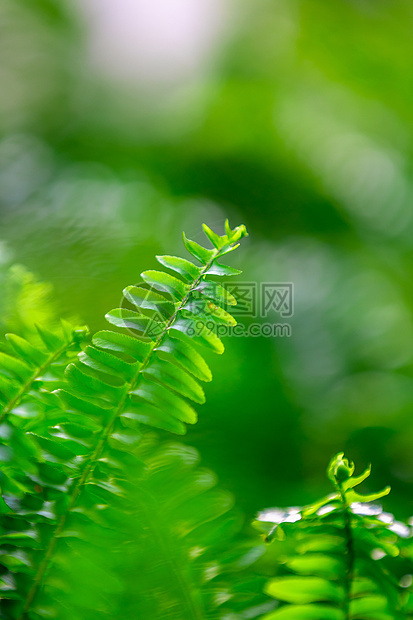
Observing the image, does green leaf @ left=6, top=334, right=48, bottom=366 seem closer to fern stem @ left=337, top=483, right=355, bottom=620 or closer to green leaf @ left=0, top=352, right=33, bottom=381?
green leaf @ left=0, top=352, right=33, bottom=381

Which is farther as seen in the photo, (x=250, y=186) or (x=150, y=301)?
(x=250, y=186)

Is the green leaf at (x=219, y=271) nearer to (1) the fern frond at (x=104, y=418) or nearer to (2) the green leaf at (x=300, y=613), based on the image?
(1) the fern frond at (x=104, y=418)

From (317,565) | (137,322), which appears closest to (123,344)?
(137,322)

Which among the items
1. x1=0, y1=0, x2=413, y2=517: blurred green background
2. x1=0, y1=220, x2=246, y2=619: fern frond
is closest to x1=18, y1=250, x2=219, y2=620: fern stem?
x1=0, y1=220, x2=246, y2=619: fern frond

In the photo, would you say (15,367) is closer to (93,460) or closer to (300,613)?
(93,460)

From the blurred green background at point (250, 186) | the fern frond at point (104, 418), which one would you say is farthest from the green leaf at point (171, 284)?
the blurred green background at point (250, 186)

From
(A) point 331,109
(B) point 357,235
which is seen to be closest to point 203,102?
(A) point 331,109

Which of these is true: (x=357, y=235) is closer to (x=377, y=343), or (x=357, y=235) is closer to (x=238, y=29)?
(x=377, y=343)
